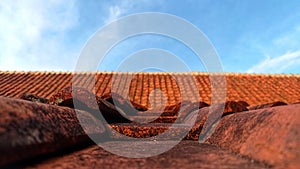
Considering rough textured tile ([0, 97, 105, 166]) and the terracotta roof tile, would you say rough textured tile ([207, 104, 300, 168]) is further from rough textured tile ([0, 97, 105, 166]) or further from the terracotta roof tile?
the terracotta roof tile

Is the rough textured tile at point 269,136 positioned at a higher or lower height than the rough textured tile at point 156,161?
higher

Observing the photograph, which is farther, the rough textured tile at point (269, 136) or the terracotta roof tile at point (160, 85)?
the terracotta roof tile at point (160, 85)

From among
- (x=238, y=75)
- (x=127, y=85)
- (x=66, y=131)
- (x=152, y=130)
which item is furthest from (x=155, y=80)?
(x=66, y=131)

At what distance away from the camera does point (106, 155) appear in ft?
3.37

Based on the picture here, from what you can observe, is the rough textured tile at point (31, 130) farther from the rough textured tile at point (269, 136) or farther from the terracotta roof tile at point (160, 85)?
the terracotta roof tile at point (160, 85)

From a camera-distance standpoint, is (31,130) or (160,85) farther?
(160,85)

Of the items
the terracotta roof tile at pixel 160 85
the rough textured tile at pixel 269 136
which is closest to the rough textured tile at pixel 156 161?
the rough textured tile at pixel 269 136

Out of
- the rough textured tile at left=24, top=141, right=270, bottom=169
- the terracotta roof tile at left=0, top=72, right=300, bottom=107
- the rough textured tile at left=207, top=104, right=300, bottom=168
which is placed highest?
the terracotta roof tile at left=0, top=72, right=300, bottom=107

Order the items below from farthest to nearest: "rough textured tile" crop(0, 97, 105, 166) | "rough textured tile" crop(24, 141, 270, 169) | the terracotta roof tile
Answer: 1. the terracotta roof tile
2. "rough textured tile" crop(24, 141, 270, 169)
3. "rough textured tile" crop(0, 97, 105, 166)

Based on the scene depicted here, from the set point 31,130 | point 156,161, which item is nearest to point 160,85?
point 156,161

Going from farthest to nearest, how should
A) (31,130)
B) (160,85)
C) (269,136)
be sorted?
(160,85) → (269,136) → (31,130)

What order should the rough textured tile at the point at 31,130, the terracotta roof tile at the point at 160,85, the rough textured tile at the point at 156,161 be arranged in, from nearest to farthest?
1. the rough textured tile at the point at 31,130
2. the rough textured tile at the point at 156,161
3. the terracotta roof tile at the point at 160,85

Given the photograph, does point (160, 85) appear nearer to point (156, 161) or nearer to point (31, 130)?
point (156, 161)

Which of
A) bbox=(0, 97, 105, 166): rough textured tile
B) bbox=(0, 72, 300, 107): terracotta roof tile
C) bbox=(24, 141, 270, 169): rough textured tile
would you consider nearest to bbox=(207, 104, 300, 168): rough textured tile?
bbox=(24, 141, 270, 169): rough textured tile
